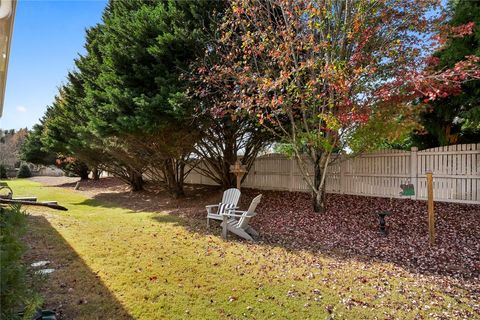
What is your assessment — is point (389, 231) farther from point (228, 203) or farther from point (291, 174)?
point (291, 174)

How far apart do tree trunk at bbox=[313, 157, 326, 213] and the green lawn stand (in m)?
2.56

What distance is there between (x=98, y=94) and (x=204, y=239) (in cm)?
641

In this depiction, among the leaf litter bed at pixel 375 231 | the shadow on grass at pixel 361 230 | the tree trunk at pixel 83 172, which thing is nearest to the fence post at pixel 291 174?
the shadow on grass at pixel 361 230

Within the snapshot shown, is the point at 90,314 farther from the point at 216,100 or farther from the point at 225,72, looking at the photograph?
the point at 216,100

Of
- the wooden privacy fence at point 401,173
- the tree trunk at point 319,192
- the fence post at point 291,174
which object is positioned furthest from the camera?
the fence post at point 291,174

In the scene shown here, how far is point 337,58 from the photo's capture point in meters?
6.60

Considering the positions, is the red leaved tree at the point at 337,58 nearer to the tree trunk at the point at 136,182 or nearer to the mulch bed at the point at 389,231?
the mulch bed at the point at 389,231

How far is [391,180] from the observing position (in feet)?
26.6

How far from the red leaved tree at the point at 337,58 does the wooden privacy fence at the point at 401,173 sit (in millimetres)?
1692

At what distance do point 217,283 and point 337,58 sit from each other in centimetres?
525

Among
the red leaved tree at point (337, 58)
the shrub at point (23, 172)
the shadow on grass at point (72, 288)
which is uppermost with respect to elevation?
the red leaved tree at point (337, 58)

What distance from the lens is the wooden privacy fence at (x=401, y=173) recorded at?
705 centimetres

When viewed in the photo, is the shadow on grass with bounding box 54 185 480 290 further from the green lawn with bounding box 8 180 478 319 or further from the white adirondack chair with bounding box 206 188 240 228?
the green lawn with bounding box 8 180 478 319

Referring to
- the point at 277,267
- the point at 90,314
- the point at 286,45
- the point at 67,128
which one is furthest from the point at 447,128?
the point at 67,128
